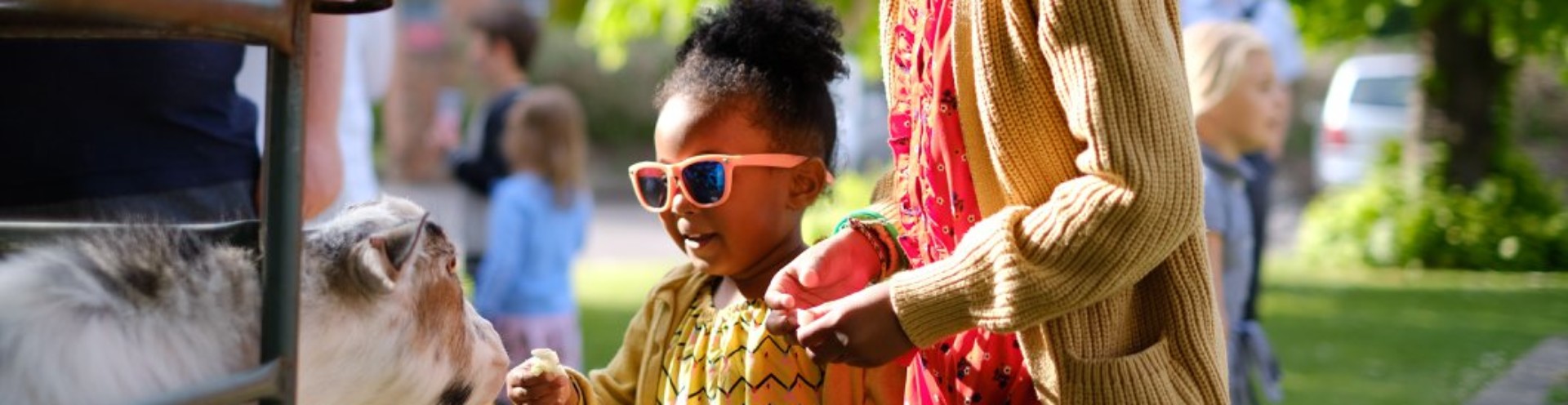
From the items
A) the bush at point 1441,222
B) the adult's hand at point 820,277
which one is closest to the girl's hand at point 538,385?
the adult's hand at point 820,277

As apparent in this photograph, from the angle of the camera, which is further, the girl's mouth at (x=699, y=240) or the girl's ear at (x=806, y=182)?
the girl's ear at (x=806, y=182)

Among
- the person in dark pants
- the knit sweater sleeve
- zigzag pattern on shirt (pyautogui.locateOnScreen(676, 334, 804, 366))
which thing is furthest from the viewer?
the person in dark pants

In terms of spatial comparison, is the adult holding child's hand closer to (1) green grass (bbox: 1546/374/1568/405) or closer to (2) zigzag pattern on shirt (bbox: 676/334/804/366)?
(2) zigzag pattern on shirt (bbox: 676/334/804/366)

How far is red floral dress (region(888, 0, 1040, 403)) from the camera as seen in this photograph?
245cm

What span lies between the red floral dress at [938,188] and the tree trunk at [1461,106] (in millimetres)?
13399

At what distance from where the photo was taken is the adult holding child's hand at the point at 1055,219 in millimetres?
2162

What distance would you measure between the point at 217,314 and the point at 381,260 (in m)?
0.29

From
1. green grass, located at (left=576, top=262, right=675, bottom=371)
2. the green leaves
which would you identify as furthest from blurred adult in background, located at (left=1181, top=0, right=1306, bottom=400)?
the green leaves

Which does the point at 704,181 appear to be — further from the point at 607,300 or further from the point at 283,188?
the point at 607,300

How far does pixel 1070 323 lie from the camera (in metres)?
2.28

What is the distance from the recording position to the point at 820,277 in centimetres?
264

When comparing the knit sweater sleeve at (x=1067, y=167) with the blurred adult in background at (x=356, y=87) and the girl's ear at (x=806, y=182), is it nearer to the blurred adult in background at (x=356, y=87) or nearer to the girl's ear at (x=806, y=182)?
the girl's ear at (x=806, y=182)

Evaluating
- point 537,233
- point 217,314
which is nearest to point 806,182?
point 217,314

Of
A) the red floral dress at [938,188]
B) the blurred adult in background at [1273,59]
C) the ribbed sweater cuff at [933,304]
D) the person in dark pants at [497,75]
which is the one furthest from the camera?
the person in dark pants at [497,75]
